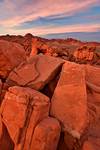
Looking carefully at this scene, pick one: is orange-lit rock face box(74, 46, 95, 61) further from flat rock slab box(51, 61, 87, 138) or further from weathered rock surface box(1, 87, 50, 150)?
weathered rock surface box(1, 87, 50, 150)

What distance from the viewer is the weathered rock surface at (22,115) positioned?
8.27 m

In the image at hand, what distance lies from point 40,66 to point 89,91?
2.09 metres

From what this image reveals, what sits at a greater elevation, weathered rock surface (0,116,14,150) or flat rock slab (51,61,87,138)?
flat rock slab (51,61,87,138)

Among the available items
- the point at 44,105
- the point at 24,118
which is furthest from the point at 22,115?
the point at 44,105

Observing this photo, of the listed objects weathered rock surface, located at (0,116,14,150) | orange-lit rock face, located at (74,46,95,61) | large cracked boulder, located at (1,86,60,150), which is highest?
large cracked boulder, located at (1,86,60,150)

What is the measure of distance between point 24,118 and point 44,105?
26.4 inches

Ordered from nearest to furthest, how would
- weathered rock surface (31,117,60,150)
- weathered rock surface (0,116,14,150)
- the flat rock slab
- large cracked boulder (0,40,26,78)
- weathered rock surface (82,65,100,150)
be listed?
1. weathered rock surface (31,117,60,150)
2. weathered rock surface (0,116,14,150)
3. the flat rock slab
4. weathered rock surface (82,65,100,150)
5. large cracked boulder (0,40,26,78)

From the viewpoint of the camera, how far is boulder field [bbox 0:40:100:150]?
8.31 m

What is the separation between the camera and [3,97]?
925 cm

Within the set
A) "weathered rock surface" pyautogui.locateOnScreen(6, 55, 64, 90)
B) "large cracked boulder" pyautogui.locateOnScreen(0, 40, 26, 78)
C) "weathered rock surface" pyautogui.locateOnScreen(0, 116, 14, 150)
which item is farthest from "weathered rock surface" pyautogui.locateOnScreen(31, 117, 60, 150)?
"large cracked boulder" pyautogui.locateOnScreen(0, 40, 26, 78)

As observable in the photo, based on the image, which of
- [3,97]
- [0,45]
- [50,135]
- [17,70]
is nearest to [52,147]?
[50,135]

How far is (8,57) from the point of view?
10.0m

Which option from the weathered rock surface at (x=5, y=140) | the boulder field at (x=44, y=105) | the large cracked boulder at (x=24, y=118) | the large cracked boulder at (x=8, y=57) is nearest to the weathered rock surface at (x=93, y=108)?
the boulder field at (x=44, y=105)

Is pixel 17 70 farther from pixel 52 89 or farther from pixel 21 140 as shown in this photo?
pixel 21 140
